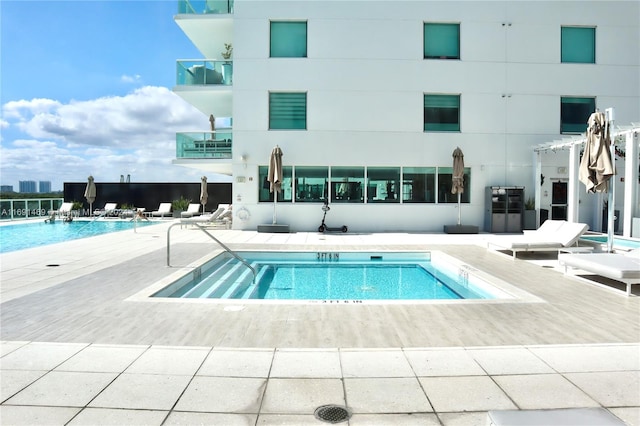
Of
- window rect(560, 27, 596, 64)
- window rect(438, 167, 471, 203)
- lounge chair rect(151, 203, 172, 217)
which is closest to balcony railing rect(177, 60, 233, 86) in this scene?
window rect(438, 167, 471, 203)

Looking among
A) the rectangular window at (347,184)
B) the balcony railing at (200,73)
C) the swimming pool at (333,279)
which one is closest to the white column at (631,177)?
the swimming pool at (333,279)

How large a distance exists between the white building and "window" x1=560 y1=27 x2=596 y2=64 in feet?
0.13

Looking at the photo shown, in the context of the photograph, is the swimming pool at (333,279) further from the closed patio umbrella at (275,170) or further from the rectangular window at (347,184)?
the rectangular window at (347,184)

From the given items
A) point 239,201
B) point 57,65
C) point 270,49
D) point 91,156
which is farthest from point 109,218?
point 270,49

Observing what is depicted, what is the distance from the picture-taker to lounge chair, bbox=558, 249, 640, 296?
19.1 ft

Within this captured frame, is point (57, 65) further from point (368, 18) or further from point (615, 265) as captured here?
point (615, 265)

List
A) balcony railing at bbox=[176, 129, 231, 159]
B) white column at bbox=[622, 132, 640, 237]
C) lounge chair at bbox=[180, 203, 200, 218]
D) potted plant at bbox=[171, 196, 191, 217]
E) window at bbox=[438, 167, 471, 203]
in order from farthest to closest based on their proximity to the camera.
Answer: potted plant at bbox=[171, 196, 191, 217] → lounge chair at bbox=[180, 203, 200, 218] → window at bbox=[438, 167, 471, 203] → balcony railing at bbox=[176, 129, 231, 159] → white column at bbox=[622, 132, 640, 237]

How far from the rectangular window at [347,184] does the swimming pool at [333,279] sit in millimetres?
5119

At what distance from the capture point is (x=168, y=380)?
10.3ft

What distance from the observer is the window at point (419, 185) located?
1492 centimetres

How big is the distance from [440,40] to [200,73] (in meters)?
8.66

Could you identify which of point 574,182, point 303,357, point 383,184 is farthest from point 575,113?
point 303,357

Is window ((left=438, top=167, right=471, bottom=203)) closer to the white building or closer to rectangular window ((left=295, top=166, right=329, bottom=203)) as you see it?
the white building

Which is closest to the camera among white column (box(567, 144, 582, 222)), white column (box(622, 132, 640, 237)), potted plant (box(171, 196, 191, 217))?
white column (box(622, 132, 640, 237))
